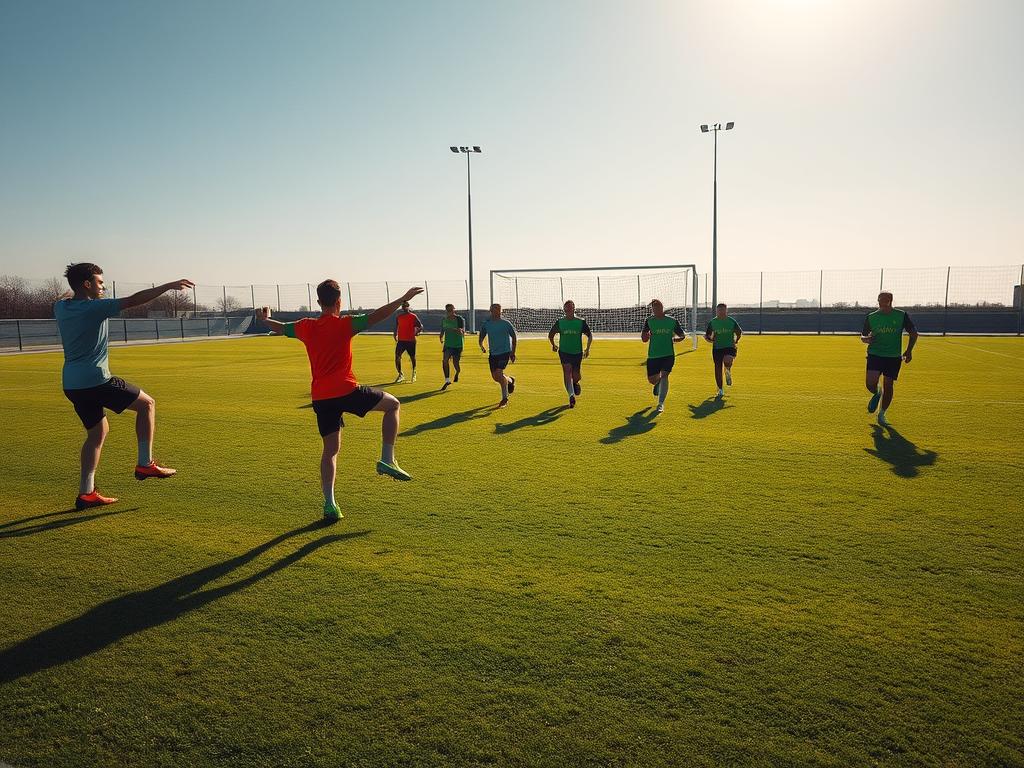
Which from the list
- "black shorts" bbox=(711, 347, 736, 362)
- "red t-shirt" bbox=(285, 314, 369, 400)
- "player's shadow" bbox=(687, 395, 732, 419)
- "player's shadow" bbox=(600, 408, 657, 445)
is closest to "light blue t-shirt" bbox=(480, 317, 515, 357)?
"player's shadow" bbox=(600, 408, 657, 445)

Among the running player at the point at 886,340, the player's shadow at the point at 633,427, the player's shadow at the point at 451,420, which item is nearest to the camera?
the player's shadow at the point at 633,427

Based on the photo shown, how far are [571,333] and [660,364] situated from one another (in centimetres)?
165

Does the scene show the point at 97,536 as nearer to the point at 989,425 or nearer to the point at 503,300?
the point at 989,425

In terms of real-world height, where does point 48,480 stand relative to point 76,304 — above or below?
below

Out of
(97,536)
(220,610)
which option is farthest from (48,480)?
(220,610)

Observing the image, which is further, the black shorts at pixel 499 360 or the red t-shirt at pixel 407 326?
the red t-shirt at pixel 407 326

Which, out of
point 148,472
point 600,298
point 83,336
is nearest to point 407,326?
point 148,472

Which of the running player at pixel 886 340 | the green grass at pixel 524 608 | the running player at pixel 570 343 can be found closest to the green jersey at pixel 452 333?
the running player at pixel 570 343

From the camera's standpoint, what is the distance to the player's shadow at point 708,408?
10.5 m

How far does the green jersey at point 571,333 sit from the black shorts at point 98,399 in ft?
23.7

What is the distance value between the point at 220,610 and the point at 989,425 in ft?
33.0

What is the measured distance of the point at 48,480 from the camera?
21.7ft

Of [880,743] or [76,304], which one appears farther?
[76,304]

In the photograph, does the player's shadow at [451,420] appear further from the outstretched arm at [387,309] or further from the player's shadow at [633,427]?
the outstretched arm at [387,309]
